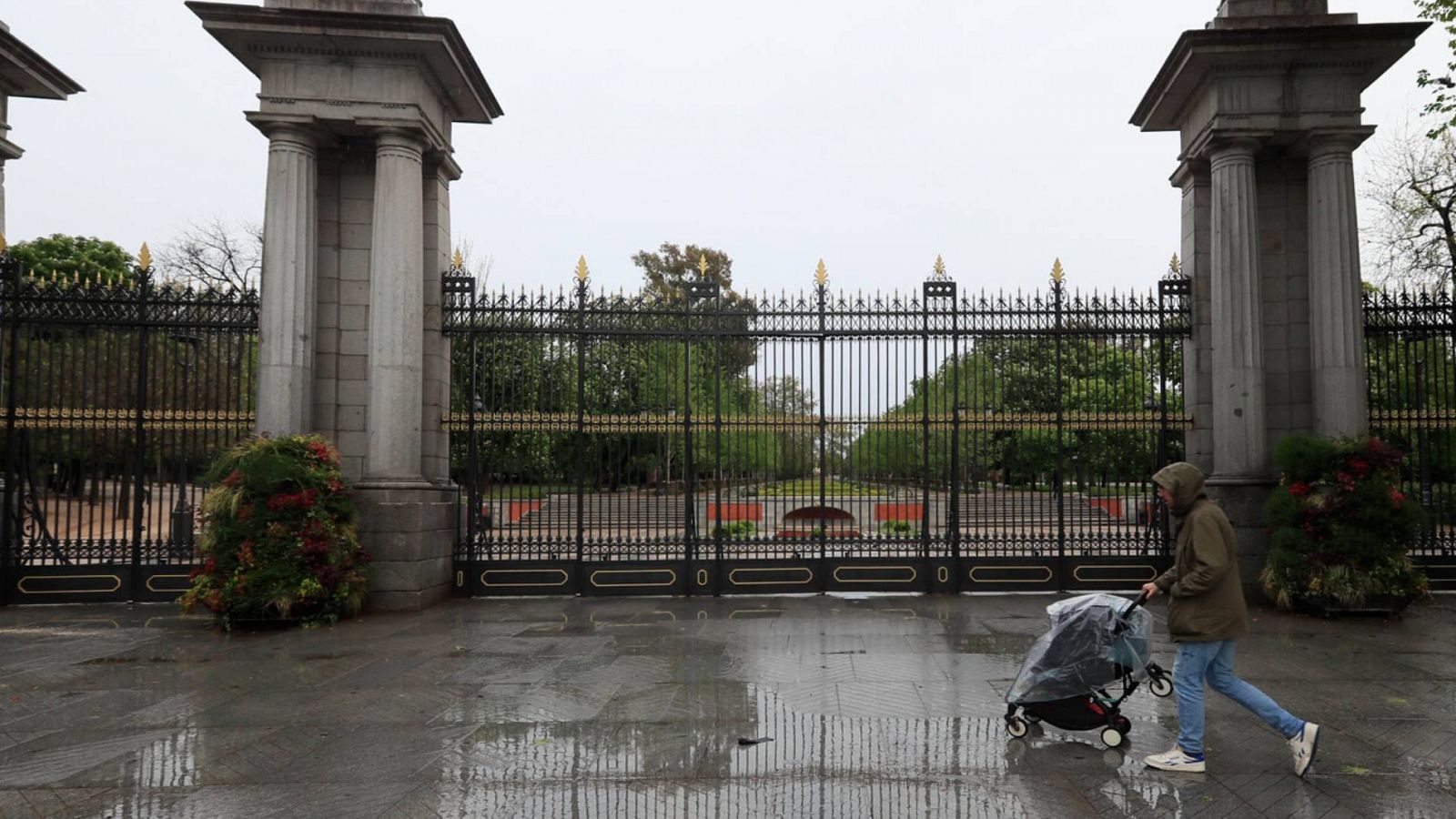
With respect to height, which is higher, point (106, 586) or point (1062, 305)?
point (1062, 305)

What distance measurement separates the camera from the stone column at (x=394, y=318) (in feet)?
36.4

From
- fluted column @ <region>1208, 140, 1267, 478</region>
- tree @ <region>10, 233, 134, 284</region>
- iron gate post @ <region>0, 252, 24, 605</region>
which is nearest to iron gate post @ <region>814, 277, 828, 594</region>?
fluted column @ <region>1208, 140, 1267, 478</region>

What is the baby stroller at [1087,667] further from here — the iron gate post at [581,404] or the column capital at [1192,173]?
the column capital at [1192,173]

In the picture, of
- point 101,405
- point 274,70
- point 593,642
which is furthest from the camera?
point 101,405

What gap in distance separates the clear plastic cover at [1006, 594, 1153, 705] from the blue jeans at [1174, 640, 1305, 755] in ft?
1.06

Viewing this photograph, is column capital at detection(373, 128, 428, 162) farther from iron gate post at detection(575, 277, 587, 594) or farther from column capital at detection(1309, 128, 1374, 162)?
column capital at detection(1309, 128, 1374, 162)

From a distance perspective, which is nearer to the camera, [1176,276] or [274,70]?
[274,70]

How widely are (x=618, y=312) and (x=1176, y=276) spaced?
25.9 feet

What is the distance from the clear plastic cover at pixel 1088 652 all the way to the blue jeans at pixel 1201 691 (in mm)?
323

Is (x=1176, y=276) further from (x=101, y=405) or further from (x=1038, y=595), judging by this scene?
(x=101, y=405)

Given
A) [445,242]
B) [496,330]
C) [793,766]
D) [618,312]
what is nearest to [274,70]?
[445,242]

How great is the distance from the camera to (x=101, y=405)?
12133 mm

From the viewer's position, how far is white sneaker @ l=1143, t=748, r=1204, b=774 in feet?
17.1

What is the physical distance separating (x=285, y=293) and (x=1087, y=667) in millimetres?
9903
